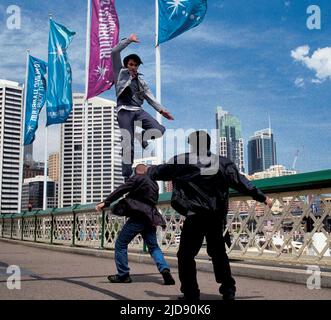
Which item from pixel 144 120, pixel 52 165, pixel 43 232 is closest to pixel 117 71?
pixel 144 120

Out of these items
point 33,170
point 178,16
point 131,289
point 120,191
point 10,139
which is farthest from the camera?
point 33,170

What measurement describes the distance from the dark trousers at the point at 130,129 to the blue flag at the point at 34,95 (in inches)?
701

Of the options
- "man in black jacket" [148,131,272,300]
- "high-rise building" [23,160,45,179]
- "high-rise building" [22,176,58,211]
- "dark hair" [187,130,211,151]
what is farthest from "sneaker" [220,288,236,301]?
"high-rise building" [23,160,45,179]

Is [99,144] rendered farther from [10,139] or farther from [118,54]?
[118,54]

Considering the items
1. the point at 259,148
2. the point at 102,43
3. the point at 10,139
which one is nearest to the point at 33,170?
the point at 259,148

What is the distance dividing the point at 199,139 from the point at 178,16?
404 inches

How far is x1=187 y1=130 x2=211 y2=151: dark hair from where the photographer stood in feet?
15.6

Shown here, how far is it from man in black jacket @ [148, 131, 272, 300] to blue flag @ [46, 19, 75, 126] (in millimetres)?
17094

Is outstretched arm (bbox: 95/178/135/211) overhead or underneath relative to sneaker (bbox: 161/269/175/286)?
overhead

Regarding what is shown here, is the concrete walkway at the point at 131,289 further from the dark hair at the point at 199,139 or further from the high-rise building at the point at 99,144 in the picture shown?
the high-rise building at the point at 99,144

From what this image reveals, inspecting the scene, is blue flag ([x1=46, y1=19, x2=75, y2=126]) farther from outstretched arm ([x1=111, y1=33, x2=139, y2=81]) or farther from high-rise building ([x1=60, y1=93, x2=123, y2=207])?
outstretched arm ([x1=111, y1=33, x2=139, y2=81])

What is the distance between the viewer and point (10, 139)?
39219mm

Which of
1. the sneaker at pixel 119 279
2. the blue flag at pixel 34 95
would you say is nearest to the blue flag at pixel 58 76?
the blue flag at pixel 34 95

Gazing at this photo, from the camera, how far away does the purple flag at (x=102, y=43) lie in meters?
15.7
